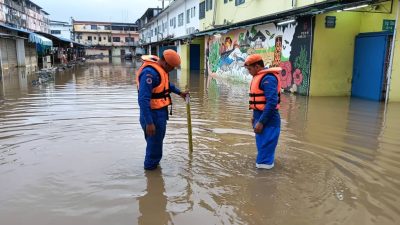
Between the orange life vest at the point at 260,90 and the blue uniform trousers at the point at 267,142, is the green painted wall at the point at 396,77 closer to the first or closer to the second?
the orange life vest at the point at 260,90

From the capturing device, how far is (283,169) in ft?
18.1

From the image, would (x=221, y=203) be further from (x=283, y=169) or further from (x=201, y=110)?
(x=201, y=110)

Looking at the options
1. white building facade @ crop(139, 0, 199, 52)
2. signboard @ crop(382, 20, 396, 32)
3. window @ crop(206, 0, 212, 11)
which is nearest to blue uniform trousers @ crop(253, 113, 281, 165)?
signboard @ crop(382, 20, 396, 32)

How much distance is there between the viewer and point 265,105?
5.12 m

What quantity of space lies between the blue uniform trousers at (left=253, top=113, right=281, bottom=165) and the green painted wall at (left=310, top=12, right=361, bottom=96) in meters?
9.21

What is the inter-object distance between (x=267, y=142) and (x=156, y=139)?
1.57 m

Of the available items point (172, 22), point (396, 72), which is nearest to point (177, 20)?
point (172, 22)

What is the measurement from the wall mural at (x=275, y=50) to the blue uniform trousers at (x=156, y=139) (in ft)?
32.5

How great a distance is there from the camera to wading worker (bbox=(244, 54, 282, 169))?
5047 mm

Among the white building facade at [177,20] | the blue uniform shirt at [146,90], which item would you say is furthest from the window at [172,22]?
the blue uniform shirt at [146,90]

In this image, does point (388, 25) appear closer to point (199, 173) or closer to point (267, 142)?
point (267, 142)

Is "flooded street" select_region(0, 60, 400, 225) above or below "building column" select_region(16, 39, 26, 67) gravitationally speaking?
below

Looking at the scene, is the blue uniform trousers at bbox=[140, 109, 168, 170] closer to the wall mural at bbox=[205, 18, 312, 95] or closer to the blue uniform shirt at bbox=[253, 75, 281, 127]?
the blue uniform shirt at bbox=[253, 75, 281, 127]

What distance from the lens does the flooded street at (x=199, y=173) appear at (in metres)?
4.11
